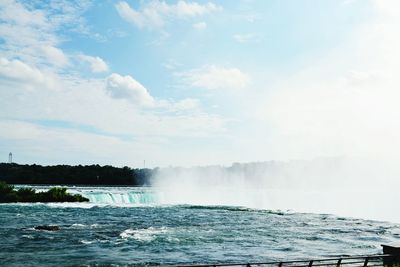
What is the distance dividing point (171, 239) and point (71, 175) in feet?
373

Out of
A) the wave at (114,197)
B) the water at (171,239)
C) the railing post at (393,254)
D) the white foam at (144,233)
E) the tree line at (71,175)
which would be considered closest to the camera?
the railing post at (393,254)

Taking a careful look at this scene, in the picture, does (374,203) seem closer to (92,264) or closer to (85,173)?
(92,264)

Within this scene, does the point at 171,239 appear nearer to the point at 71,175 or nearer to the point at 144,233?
the point at 144,233

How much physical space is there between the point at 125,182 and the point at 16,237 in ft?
386

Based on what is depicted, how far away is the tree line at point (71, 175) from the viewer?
134 meters

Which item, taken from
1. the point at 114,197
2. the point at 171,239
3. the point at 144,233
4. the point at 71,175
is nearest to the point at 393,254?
the point at 171,239

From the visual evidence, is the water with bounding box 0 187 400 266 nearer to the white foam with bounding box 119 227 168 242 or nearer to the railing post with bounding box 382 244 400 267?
the white foam with bounding box 119 227 168 242

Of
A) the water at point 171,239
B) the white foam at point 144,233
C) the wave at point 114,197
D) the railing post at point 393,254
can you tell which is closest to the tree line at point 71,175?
the wave at point 114,197

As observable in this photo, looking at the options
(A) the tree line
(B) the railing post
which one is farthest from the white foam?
(A) the tree line

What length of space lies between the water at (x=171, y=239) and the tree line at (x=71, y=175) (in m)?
84.0

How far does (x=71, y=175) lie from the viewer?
141375mm

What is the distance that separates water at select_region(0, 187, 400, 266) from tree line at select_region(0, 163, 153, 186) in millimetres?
84027

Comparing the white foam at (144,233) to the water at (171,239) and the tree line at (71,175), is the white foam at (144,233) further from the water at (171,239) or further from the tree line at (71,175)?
the tree line at (71,175)

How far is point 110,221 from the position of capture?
4747 cm
